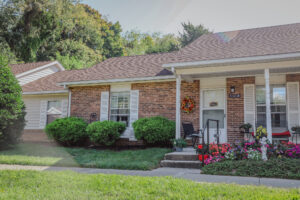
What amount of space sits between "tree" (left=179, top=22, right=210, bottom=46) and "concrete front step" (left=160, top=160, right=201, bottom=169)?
2117cm

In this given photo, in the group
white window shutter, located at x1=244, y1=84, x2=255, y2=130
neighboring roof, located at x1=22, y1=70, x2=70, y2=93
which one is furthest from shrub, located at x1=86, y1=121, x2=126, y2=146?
white window shutter, located at x1=244, y1=84, x2=255, y2=130

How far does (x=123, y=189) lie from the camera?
449 cm

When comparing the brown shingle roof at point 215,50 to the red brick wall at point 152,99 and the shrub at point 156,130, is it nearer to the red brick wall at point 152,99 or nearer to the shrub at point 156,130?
the red brick wall at point 152,99

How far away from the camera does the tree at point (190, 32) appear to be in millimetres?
27141

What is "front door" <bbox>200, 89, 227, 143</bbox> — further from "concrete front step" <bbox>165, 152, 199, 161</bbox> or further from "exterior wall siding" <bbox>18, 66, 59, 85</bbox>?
"exterior wall siding" <bbox>18, 66, 59, 85</bbox>

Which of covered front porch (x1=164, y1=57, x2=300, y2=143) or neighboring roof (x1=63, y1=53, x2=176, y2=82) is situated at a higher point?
neighboring roof (x1=63, y1=53, x2=176, y2=82)

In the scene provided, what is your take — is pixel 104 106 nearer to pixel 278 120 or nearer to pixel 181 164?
pixel 181 164

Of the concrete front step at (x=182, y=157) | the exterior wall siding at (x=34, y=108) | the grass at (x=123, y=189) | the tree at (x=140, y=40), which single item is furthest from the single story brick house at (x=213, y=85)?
the tree at (x=140, y=40)

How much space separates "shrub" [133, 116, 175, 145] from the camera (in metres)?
9.71

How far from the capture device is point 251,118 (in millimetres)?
9594

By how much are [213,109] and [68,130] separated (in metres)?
5.81

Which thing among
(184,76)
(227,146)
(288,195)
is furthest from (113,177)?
(184,76)

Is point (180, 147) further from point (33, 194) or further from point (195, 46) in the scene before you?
point (33, 194)

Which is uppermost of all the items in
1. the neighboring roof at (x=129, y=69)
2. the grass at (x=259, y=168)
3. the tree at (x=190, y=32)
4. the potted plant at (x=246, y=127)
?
the tree at (x=190, y=32)
